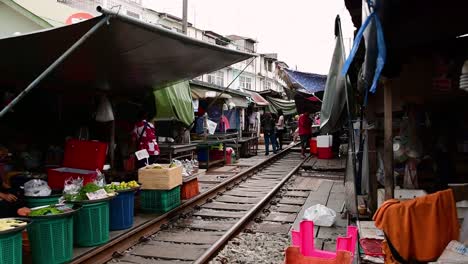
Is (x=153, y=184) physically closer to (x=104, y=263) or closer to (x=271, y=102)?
(x=104, y=263)

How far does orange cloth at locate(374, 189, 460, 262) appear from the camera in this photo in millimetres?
3342

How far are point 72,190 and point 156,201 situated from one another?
1.98 meters

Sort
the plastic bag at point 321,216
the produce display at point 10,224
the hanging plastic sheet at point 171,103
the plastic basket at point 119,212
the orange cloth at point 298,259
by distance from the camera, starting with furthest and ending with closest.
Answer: the hanging plastic sheet at point 171,103, the plastic bag at point 321,216, the plastic basket at point 119,212, the produce display at point 10,224, the orange cloth at point 298,259

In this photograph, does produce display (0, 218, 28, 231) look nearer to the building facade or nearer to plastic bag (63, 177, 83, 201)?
plastic bag (63, 177, 83, 201)

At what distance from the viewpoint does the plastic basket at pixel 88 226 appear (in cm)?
527

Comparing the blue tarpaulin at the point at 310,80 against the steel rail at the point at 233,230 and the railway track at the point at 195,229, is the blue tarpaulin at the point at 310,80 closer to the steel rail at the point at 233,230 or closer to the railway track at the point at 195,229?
the railway track at the point at 195,229

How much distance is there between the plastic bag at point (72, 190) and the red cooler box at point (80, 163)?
0.61 meters

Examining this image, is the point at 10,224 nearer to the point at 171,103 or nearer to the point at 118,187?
the point at 118,187

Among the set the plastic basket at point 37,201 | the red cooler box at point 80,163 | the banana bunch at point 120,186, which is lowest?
the plastic basket at point 37,201

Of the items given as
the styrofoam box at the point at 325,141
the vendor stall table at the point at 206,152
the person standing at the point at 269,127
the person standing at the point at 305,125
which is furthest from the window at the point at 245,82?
the vendor stall table at the point at 206,152

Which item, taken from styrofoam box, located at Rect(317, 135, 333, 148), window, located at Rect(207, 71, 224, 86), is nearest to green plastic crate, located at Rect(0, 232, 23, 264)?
styrofoam box, located at Rect(317, 135, 333, 148)

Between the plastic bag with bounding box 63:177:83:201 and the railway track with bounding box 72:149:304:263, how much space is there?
2.75 feet

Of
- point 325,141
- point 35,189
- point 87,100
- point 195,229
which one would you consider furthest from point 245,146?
point 35,189

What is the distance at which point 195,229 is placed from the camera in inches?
270
